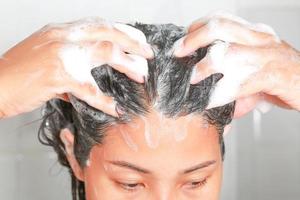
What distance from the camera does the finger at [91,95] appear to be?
44.6 inches

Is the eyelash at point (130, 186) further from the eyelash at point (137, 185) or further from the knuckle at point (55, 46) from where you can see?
the knuckle at point (55, 46)

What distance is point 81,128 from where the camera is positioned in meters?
1.28

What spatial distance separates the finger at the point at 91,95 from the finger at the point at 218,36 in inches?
7.4

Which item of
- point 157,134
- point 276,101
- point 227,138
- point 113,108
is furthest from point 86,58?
point 227,138

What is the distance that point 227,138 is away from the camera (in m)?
1.96

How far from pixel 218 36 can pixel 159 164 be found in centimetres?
30

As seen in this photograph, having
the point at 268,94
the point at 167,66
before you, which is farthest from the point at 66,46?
the point at 268,94

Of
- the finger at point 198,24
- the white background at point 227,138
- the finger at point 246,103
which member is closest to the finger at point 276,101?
the finger at point 246,103

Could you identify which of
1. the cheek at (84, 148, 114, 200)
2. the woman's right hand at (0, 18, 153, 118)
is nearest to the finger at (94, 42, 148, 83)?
the woman's right hand at (0, 18, 153, 118)

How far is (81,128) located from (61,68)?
20 centimetres

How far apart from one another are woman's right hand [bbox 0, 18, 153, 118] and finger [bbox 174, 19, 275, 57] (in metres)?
0.08

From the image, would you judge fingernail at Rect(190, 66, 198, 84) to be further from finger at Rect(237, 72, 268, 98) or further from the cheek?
the cheek

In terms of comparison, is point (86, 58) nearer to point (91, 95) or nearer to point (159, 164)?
point (91, 95)

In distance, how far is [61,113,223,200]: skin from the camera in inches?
45.7
